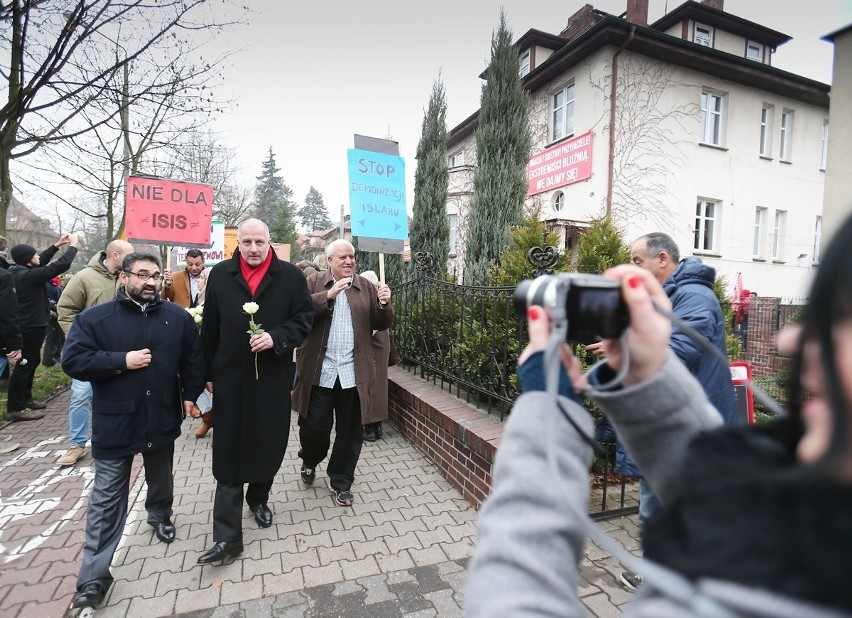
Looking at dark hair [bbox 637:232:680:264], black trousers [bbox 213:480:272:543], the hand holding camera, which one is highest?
dark hair [bbox 637:232:680:264]

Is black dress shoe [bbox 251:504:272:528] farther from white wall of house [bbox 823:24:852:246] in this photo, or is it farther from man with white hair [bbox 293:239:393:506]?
white wall of house [bbox 823:24:852:246]

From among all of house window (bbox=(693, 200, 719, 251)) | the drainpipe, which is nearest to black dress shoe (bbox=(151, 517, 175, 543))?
the drainpipe

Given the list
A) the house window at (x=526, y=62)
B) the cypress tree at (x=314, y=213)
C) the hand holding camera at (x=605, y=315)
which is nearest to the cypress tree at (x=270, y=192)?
the cypress tree at (x=314, y=213)

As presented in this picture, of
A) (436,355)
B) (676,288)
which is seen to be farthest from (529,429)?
(436,355)

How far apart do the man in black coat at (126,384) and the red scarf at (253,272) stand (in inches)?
18.5

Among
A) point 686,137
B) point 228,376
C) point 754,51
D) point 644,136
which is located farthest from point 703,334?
point 754,51

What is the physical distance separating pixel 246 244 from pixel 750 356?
1320 centimetres

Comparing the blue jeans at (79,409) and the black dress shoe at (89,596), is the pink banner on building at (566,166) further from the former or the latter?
the black dress shoe at (89,596)

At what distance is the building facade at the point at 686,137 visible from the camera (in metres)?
13.0

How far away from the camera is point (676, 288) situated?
9.27 ft

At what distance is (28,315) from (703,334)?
7609 millimetres

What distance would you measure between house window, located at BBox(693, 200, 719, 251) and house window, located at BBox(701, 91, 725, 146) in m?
1.85

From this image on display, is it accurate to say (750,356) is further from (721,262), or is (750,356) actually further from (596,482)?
(596,482)

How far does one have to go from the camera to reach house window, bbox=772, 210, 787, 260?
1606 centimetres
